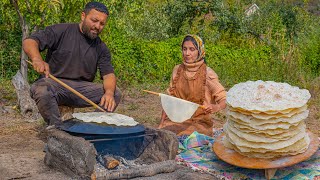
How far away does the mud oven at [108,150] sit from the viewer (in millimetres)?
4156

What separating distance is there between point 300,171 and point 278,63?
602 cm

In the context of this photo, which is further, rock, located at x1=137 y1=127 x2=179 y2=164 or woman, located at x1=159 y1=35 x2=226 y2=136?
woman, located at x1=159 y1=35 x2=226 y2=136

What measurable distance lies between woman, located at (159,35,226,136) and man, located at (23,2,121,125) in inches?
25.0

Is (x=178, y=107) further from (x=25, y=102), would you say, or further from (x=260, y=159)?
(x=25, y=102)

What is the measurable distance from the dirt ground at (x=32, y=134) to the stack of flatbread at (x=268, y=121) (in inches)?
18.2

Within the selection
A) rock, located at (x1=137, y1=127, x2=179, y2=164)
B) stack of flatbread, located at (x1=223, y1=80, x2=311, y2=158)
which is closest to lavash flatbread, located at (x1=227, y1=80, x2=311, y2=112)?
stack of flatbread, located at (x1=223, y1=80, x2=311, y2=158)

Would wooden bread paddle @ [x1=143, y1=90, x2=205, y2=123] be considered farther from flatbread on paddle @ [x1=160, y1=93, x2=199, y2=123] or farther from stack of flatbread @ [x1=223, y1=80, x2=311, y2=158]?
stack of flatbread @ [x1=223, y1=80, x2=311, y2=158]

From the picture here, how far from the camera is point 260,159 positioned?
4.54m

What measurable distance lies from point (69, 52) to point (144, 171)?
1.72 metres

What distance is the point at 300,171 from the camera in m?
4.69

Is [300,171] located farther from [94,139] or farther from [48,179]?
[48,179]

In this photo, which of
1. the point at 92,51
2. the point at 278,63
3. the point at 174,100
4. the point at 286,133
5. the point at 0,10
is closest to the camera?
the point at 286,133

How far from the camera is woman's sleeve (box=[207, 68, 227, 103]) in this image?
5441mm

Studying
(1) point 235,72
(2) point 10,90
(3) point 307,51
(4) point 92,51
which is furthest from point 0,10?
(3) point 307,51
